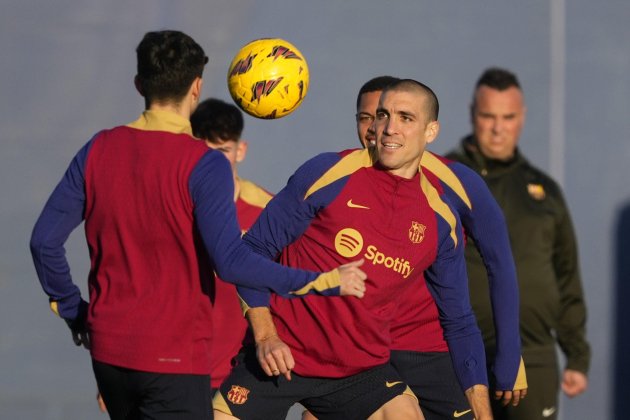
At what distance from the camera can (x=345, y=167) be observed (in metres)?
5.02

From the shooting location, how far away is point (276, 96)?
214 inches

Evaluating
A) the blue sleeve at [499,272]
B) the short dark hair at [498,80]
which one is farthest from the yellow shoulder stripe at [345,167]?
the short dark hair at [498,80]

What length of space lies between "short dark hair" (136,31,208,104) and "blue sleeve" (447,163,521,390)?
1.25 m

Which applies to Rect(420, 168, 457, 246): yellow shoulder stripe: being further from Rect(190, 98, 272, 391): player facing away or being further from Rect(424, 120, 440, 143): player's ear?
Result: Rect(190, 98, 272, 391): player facing away

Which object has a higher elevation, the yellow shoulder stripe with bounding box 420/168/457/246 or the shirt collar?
the shirt collar

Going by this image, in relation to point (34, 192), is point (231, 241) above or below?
above

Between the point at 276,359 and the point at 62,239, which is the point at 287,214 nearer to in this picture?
the point at 276,359

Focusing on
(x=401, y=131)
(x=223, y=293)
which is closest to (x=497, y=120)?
(x=223, y=293)

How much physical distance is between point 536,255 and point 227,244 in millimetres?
3072

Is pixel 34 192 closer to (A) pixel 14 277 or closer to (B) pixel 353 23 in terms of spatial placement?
(A) pixel 14 277

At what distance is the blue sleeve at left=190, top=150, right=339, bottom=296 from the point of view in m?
4.27

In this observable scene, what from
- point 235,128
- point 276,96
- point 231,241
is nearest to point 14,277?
point 235,128

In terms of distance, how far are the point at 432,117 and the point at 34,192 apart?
3.79m

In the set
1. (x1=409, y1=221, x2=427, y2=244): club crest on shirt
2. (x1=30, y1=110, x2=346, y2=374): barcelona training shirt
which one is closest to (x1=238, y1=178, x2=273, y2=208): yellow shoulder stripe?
(x1=409, y1=221, x2=427, y2=244): club crest on shirt
